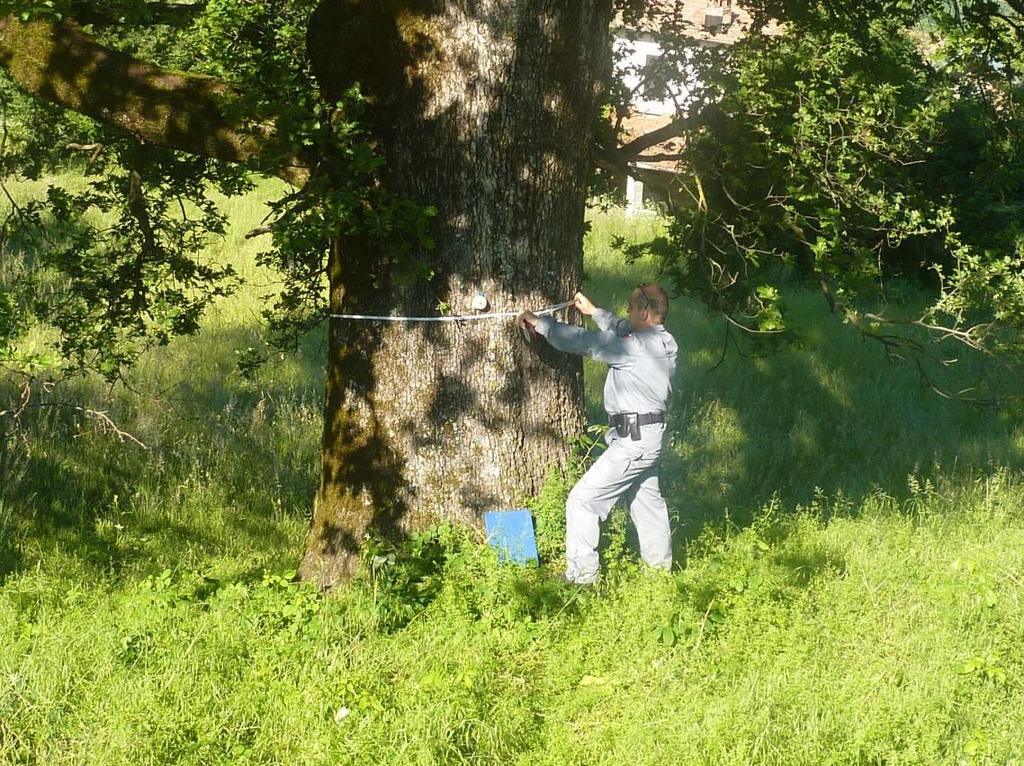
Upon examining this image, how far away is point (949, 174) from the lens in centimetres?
1758

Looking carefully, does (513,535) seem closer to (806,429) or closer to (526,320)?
(526,320)

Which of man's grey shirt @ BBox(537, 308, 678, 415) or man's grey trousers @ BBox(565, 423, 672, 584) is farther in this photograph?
man's grey shirt @ BBox(537, 308, 678, 415)

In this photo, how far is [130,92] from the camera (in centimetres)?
646

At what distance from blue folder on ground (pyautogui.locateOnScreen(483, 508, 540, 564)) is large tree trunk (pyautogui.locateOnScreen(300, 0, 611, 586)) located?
0.13 meters

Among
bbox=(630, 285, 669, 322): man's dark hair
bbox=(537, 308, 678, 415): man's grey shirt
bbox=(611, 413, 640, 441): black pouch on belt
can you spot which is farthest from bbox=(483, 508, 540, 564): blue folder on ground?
bbox=(630, 285, 669, 322): man's dark hair

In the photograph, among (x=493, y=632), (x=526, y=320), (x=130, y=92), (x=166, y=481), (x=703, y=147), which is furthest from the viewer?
(x=166, y=481)

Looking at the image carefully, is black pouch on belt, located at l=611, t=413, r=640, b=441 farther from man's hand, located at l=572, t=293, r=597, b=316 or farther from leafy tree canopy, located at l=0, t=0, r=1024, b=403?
leafy tree canopy, located at l=0, t=0, r=1024, b=403

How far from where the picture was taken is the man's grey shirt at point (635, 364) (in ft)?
20.8

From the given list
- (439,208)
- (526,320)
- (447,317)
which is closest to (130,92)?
(439,208)

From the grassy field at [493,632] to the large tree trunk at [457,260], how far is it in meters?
0.34

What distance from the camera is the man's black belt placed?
6.32 metres

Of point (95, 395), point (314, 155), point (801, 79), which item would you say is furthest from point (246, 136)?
point (95, 395)

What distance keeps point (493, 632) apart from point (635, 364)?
1727 millimetres

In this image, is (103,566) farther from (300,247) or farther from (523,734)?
(523,734)
